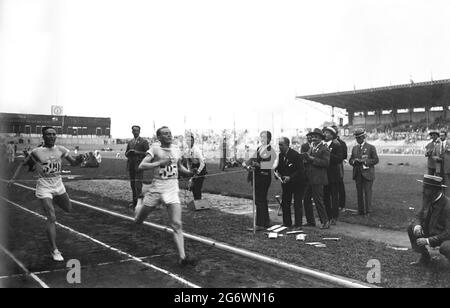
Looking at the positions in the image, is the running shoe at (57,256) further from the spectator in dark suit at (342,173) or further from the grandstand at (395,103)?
the grandstand at (395,103)

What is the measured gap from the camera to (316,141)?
900 cm

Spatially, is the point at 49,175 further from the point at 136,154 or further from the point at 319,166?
the point at 319,166

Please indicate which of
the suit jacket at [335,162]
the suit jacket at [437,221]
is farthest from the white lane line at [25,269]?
the suit jacket at [335,162]

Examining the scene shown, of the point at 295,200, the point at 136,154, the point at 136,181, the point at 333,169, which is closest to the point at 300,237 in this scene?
the point at 295,200

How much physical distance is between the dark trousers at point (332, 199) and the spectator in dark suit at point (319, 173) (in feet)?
1.52

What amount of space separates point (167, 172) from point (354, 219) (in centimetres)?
500

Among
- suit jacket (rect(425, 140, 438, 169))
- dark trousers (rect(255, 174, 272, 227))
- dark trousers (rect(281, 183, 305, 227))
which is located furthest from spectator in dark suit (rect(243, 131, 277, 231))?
suit jacket (rect(425, 140, 438, 169))

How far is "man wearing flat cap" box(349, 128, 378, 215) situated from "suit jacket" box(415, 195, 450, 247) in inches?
159

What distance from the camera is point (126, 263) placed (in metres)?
6.05

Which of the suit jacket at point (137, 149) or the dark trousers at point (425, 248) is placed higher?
the suit jacket at point (137, 149)

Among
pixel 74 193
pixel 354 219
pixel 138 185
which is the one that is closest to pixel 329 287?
pixel 354 219

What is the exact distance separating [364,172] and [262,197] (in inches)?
113

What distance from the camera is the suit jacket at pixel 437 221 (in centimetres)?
552
